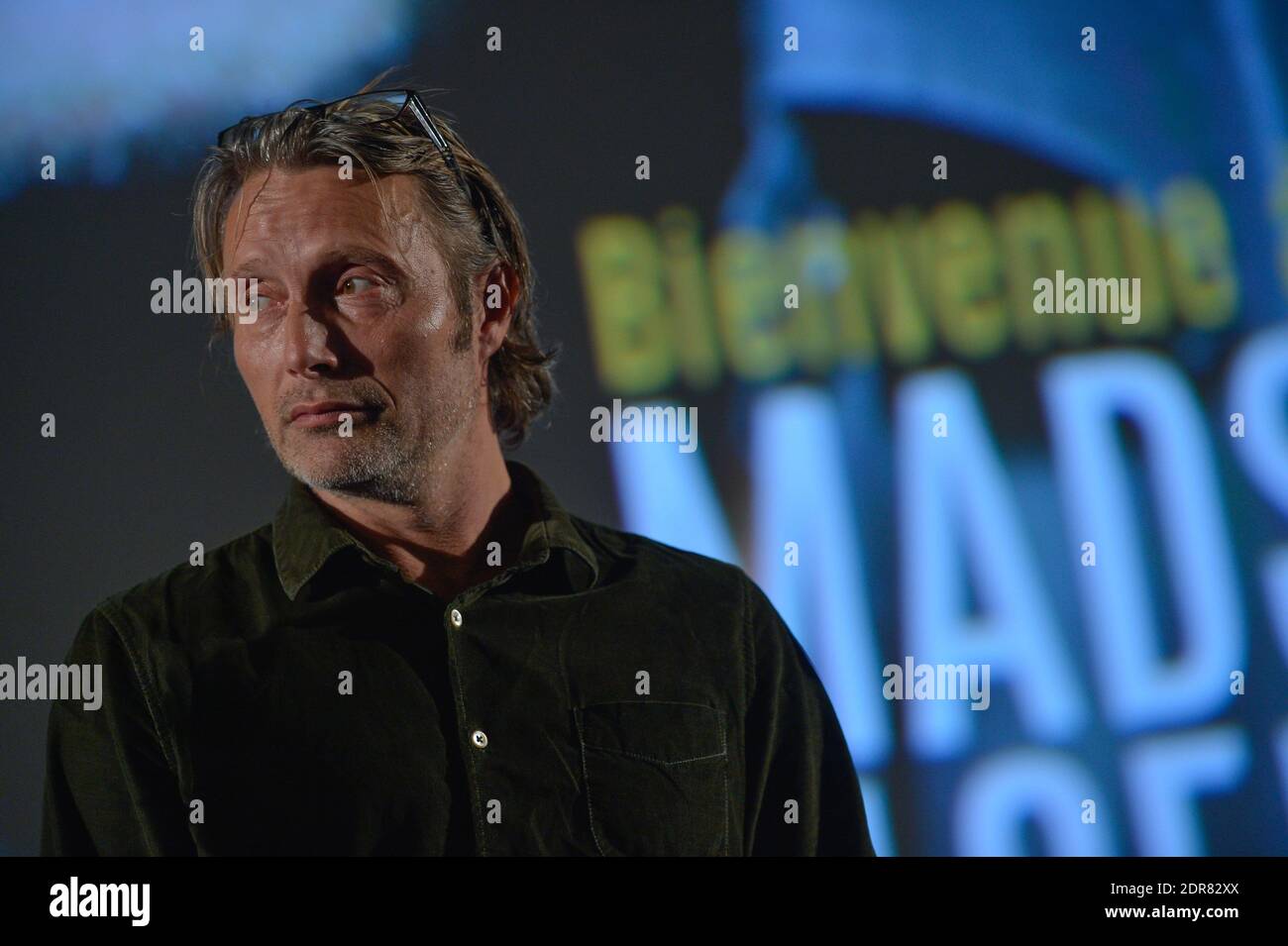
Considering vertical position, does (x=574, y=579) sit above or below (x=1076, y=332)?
below

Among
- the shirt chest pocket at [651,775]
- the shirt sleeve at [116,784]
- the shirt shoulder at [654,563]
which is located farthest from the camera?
the shirt shoulder at [654,563]

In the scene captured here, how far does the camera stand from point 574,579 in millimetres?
2711

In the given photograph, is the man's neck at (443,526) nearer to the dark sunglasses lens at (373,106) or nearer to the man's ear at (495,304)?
the man's ear at (495,304)

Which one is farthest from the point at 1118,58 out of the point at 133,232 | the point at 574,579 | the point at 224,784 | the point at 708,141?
the point at 224,784

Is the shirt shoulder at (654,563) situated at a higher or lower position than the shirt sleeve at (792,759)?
higher

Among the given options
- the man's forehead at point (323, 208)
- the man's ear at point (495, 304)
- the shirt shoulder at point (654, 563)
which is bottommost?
the shirt shoulder at point (654, 563)

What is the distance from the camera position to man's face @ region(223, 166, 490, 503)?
259 centimetres

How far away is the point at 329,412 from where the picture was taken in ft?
8.61

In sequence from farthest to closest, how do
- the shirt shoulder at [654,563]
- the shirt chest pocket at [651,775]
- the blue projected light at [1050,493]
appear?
the blue projected light at [1050,493] < the shirt shoulder at [654,563] < the shirt chest pocket at [651,775]

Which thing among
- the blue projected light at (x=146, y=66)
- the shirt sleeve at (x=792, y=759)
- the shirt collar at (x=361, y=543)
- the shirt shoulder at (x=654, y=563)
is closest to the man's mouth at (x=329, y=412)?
the shirt collar at (x=361, y=543)

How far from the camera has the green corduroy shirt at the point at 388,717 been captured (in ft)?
A: 8.43

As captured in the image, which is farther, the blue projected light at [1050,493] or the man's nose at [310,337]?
the blue projected light at [1050,493]
